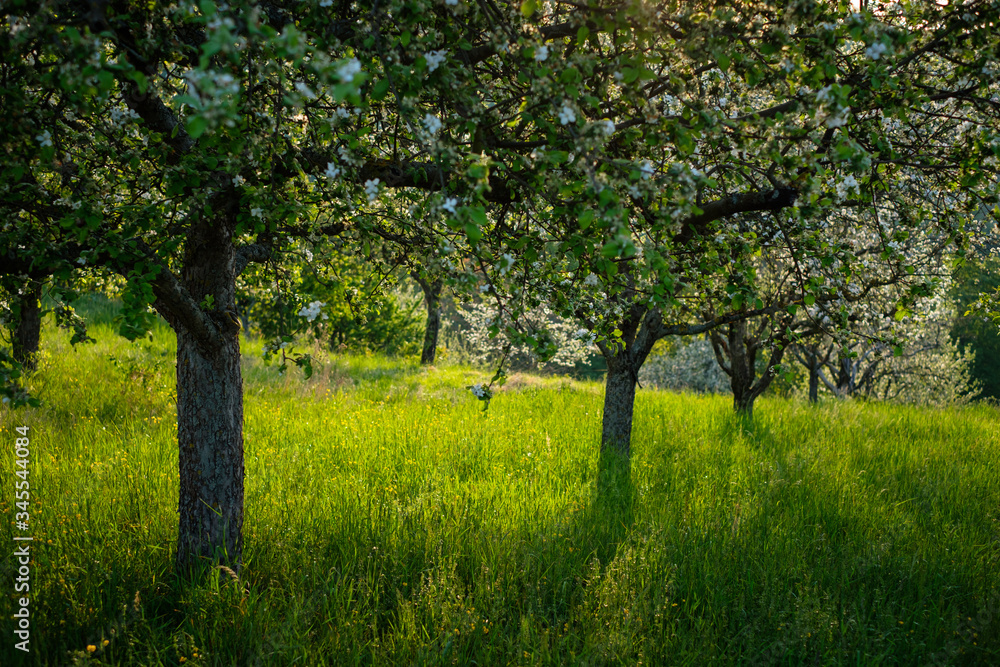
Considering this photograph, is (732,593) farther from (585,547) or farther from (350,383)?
(350,383)

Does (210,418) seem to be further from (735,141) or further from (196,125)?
(735,141)

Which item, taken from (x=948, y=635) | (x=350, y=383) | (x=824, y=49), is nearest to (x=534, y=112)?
(x=824, y=49)

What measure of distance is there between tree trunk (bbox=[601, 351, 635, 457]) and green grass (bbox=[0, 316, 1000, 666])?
0.40m

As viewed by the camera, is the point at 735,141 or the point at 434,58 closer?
the point at 434,58

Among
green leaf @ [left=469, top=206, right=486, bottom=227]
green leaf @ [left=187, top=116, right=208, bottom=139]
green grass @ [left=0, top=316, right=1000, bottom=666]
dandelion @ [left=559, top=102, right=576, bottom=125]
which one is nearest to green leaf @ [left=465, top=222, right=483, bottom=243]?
green leaf @ [left=469, top=206, right=486, bottom=227]

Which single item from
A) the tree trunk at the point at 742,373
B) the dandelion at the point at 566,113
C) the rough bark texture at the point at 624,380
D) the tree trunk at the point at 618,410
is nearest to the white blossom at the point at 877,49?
the dandelion at the point at 566,113

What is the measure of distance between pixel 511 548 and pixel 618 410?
2.85 meters

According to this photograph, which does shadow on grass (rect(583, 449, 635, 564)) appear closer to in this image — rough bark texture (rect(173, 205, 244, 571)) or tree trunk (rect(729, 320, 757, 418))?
rough bark texture (rect(173, 205, 244, 571))

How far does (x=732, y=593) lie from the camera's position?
4.01m

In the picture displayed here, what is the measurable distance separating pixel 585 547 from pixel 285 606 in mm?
2319

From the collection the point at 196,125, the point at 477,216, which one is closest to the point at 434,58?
the point at 477,216

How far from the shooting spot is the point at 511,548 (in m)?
4.26

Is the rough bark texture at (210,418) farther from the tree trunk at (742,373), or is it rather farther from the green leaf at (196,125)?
the tree trunk at (742,373)

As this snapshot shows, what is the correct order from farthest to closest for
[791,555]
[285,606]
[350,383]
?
[350,383], [791,555], [285,606]
